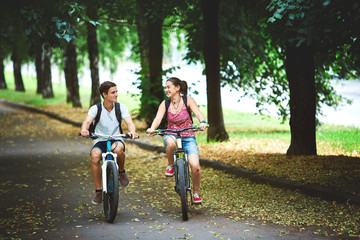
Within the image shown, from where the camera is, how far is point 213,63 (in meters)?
14.0

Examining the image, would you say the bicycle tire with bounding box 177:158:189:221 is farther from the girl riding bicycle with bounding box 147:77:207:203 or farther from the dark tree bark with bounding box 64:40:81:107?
the dark tree bark with bounding box 64:40:81:107

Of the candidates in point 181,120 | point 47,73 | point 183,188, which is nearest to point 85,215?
point 183,188

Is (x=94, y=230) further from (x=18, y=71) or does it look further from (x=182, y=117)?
(x=18, y=71)

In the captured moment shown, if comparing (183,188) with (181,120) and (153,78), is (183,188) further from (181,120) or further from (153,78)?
(153,78)

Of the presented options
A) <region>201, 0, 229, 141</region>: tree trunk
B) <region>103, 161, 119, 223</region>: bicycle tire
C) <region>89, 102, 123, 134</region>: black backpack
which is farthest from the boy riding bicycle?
<region>201, 0, 229, 141</region>: tree trunk

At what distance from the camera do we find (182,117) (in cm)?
689

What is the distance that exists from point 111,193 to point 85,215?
77 centimetres

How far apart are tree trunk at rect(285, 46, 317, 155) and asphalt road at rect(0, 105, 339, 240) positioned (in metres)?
3.07

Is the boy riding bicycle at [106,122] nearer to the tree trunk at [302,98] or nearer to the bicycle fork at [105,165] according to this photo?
the bicycle fork at [105,165]

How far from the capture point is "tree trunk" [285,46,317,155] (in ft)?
34.5

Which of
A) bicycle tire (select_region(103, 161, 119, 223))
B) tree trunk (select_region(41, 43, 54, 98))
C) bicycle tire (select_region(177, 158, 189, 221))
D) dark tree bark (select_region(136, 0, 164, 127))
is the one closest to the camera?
Answer: bicycle tire (select_region(103, 161, 119, 223))

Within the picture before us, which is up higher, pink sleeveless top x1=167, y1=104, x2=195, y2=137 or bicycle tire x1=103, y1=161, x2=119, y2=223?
pink sleeveless top x1=167, y1=104, x2=195, y2=137

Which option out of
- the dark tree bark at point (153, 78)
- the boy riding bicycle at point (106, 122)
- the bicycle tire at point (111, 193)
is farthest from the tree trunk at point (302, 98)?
the dark tree bark at point (153, 78)

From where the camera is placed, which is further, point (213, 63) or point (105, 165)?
point (213, 63)
